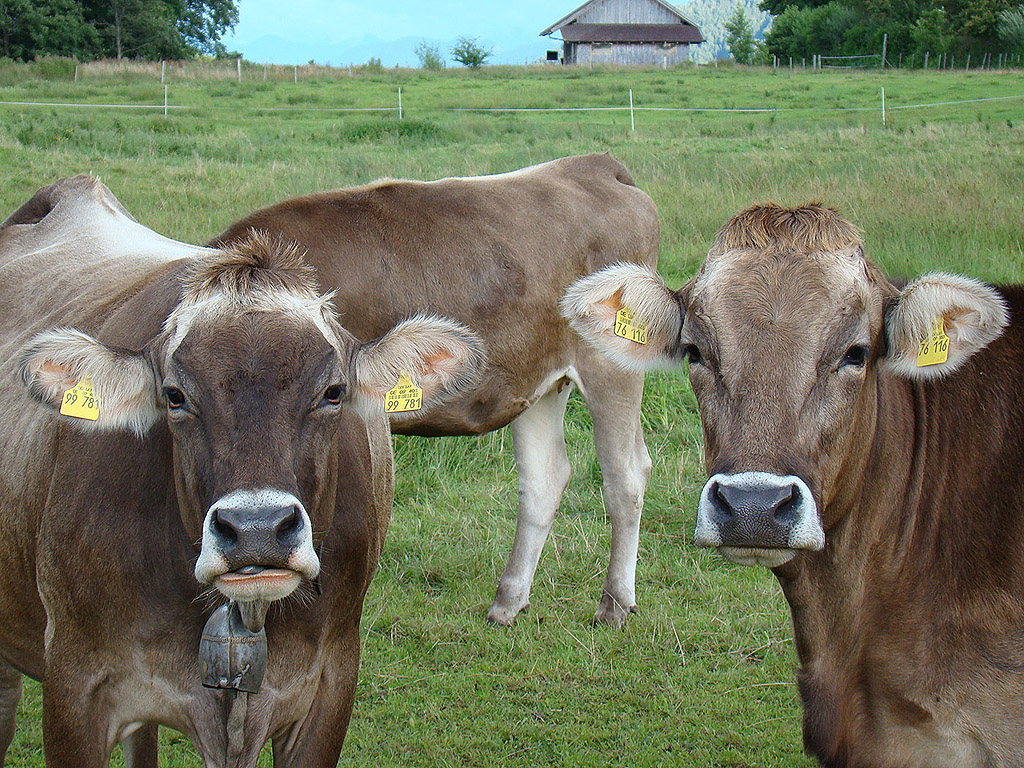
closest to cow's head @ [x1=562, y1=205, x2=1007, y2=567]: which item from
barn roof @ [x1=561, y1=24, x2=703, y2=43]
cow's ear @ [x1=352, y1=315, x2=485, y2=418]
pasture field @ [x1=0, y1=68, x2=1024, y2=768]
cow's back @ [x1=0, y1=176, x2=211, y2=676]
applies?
cow's ear @ [x1=352, y1=315, x2=485, y2=418]

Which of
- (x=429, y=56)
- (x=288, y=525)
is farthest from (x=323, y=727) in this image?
(x=429, y=56)

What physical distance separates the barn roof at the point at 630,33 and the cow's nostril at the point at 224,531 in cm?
6517

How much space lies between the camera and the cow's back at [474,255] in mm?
4859

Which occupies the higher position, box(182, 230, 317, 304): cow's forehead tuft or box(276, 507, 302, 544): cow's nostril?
box(182, 230, 317, 304): cow's forehead tuft

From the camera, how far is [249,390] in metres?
2.63

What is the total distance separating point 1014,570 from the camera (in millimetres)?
2834

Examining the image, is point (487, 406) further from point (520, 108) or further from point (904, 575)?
point (520, 108)

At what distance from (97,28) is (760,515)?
5327 cm

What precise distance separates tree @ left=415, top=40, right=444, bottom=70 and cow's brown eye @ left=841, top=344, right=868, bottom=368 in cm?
4675

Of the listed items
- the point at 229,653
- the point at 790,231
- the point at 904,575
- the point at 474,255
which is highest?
the point at 790,231

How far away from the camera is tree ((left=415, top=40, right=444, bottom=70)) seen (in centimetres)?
4875

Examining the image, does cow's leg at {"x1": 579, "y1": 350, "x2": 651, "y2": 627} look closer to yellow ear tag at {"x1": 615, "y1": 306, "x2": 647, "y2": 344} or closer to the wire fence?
yellow ear tag at {"x1": 615, "y1": 306, "x2": 647, "y2": 344}

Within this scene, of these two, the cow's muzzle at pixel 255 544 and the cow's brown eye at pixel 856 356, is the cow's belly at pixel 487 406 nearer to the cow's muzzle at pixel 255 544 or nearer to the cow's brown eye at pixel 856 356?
the cow's muzzle at pixel 255 544

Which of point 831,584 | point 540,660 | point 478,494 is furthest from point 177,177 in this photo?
point 831,584
